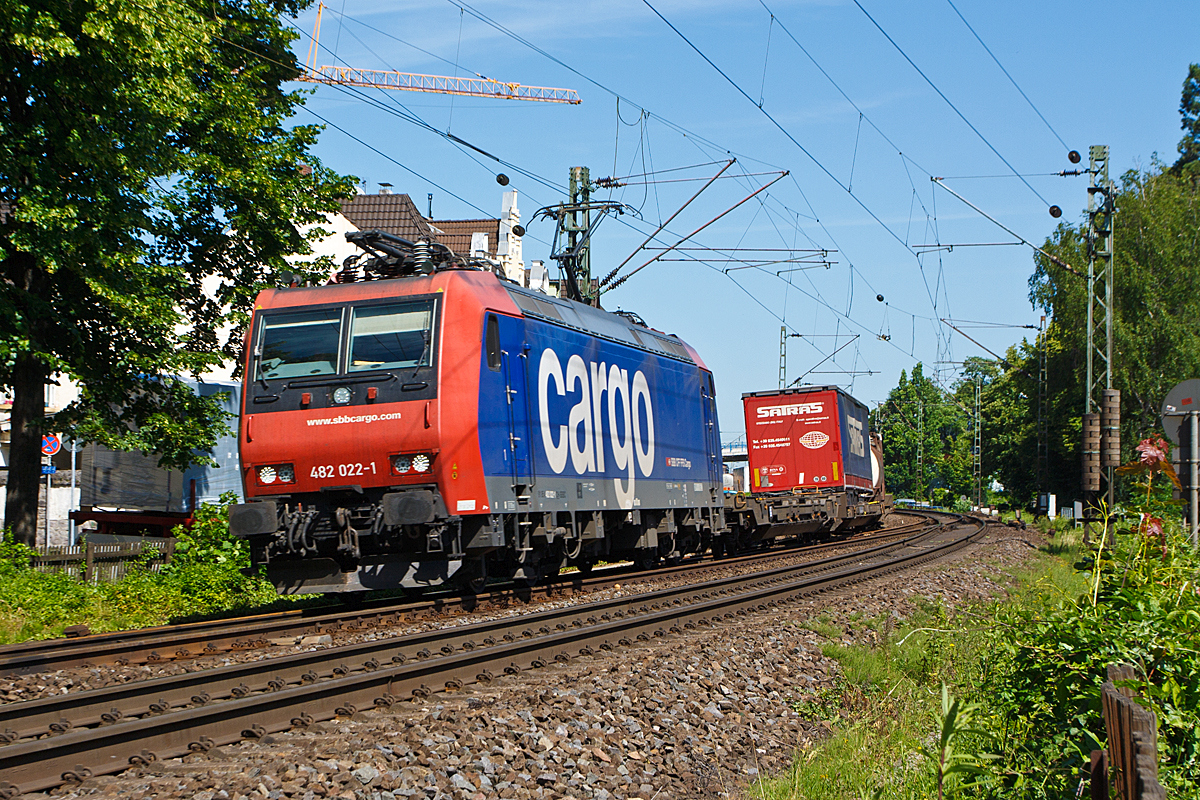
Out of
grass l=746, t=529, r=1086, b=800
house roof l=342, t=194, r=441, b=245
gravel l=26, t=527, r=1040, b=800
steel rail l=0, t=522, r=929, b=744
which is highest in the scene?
house roof l=342, t=194, r=441, b=245

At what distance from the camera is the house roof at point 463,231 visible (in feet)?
172

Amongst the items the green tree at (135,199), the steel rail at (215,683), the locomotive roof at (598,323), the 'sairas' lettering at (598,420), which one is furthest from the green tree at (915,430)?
the steel rail at (215,683)

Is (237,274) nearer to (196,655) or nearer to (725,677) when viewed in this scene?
(196,655)

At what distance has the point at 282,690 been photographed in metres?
7.03

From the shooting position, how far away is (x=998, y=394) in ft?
284

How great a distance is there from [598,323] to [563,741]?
33.7 ft

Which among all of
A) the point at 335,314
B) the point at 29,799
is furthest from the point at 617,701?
the point at 335,314

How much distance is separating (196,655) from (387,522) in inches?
107

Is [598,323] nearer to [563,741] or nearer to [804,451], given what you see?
[563,741]

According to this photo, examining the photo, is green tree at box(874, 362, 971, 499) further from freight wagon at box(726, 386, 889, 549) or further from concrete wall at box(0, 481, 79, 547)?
concrete wall at box(0, 481, 79, 547)

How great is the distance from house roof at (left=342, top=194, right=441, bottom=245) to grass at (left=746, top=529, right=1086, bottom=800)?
3600cm

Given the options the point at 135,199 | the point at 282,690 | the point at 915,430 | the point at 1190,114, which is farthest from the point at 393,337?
the point at 915,430

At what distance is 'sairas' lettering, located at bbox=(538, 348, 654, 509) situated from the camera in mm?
13710

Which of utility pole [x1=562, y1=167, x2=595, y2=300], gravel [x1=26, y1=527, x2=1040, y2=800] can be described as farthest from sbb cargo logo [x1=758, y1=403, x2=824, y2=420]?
gravel [x1=26, y1=527, x2=1040, y2=800]
